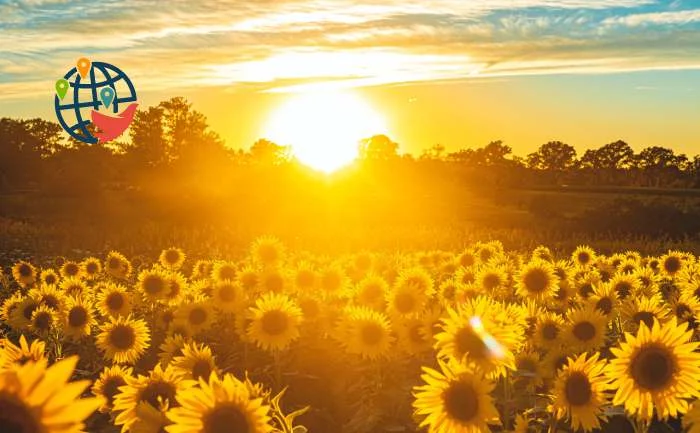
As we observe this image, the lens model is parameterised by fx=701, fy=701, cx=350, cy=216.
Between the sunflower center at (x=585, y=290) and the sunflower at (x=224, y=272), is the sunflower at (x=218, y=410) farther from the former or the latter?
the sunflower at (x=224, y=272)

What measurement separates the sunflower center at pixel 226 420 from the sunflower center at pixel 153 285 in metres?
5.72

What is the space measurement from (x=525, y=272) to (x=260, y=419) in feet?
17.2

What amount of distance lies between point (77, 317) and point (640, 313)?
5.08 meters

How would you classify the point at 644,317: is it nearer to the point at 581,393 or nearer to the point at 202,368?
the point at 581,393

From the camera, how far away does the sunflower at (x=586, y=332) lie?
16.4 ft

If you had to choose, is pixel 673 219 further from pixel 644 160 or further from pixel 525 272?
pixel 644 160

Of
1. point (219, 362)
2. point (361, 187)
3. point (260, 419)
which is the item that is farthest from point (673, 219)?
point (361, 187)

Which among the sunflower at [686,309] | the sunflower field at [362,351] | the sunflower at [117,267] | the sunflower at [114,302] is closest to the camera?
the sunflower field at [362,351]

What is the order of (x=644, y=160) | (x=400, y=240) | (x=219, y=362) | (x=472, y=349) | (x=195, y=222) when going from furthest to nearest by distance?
(x=644, y=160)
(x=195, y=222)
(x=400, y=240)
(x=219, y=362)
(x=472, y=349)

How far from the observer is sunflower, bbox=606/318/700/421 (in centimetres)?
310

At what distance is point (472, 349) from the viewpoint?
11.4ft

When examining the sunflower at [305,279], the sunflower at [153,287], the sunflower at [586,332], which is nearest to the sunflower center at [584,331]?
the sunflower at [586,332]

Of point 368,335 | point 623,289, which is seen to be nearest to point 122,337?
point 368,335

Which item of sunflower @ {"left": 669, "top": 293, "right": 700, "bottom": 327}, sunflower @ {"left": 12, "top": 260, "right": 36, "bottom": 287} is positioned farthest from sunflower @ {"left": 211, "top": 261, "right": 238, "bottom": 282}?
sunflower @ {"left": 669, "top": 293, "right": 700, "bottom": 327}
